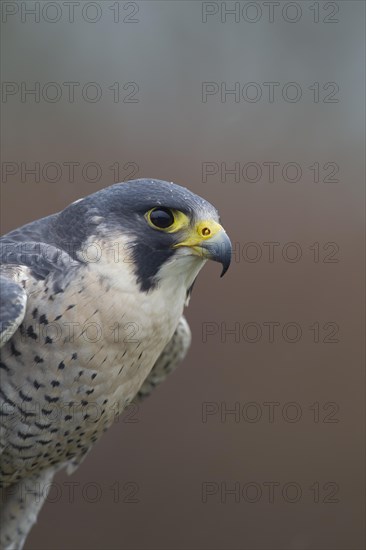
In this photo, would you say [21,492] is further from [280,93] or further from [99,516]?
[280,93]

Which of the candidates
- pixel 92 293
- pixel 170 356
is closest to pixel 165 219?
pixel 92 293

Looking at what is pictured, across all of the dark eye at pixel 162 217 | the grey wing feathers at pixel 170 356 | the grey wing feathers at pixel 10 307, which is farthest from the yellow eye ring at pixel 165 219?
the grey wing feathers at pixel 170 356

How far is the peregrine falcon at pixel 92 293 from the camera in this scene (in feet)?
4.37

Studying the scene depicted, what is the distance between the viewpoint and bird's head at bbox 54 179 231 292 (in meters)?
1.32

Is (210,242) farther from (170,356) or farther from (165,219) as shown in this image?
(170,356)

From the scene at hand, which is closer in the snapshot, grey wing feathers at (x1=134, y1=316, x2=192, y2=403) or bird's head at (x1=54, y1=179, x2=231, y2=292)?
bird's head at (x1=54, y1=179, x2=231, y2=292)

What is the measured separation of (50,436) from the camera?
147 cm

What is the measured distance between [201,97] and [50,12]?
0.71 meters

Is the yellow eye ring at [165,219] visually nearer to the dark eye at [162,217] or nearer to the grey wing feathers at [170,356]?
the dark eye at [162,217]

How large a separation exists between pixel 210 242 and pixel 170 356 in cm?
66

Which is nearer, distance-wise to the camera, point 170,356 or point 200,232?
point 200,232

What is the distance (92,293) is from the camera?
1.34 m

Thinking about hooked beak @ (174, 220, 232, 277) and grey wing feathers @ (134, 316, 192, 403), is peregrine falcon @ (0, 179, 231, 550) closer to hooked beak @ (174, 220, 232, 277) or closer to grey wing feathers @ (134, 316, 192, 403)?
hooked beak @ (174, 220, 232, 277)

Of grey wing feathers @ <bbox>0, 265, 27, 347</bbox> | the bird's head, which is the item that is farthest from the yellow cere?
grey wing feathers @ <bbox>0, 265, 27, 347</bbox>
